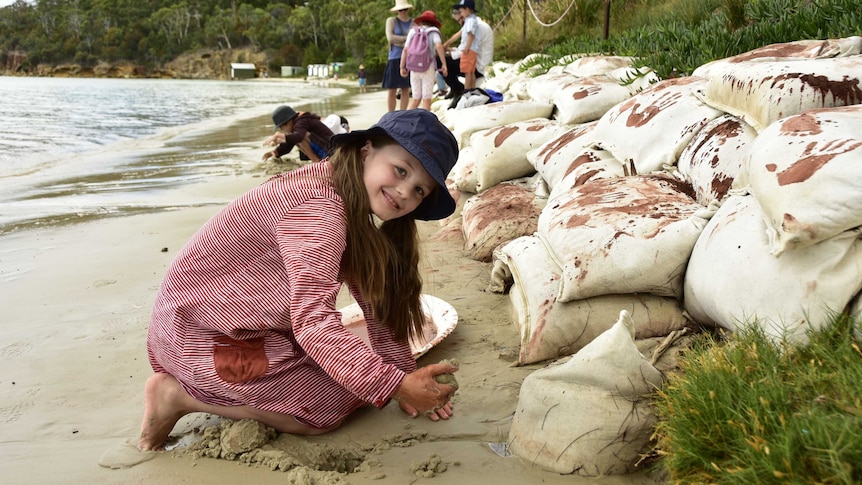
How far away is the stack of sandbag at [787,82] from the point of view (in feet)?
Answer: 7.00

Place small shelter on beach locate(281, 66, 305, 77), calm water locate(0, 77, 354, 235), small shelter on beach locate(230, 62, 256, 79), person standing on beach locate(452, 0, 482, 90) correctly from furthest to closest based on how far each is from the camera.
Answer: small shelter on beach locate(230, 62, 256, 79) → small shelter on beach locate(281, 66, 305, 77) → person standing on beach locate(452, 0, 482, 90) → calm water locate(0, 77, 354, 235)

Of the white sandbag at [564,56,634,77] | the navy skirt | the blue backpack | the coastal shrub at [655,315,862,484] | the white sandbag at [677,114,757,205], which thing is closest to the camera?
the coastal shrub at [655,315,862,484]

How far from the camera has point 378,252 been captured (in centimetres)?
196

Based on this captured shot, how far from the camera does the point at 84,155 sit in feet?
32.0

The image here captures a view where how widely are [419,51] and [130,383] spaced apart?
597cm

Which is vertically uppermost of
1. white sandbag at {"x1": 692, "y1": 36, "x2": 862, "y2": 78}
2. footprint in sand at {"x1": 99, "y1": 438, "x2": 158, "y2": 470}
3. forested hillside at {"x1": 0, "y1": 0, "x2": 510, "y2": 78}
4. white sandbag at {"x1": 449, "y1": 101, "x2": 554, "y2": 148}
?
forested hillside at {"x1": 0, "y1": 0, "x2": 510, "y2": 78}

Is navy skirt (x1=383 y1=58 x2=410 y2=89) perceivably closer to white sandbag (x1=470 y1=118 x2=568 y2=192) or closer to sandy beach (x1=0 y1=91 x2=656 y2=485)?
white sandbag (x1=470 y1=118 x2=568 y2=192)

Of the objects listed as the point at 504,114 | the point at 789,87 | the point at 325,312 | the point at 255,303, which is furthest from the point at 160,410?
the point at 504,114

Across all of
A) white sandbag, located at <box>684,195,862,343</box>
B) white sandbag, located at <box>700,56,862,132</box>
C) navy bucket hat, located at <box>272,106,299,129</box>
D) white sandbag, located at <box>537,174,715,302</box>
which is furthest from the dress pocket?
navy bucket hat, located at <box>272,106,299,129</box>

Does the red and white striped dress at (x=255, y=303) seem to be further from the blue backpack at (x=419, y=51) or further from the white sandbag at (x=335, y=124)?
the blue backpack at (x=419, y=51)

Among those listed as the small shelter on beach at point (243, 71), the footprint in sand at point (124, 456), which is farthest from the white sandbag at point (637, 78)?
the small shelter on beach at point (243, 71)

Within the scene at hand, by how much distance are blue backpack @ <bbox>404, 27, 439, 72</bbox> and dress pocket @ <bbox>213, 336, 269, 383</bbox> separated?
614 centimetres

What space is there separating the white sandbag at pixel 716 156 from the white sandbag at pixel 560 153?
70 cm

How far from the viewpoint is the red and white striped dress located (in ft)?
6.03
